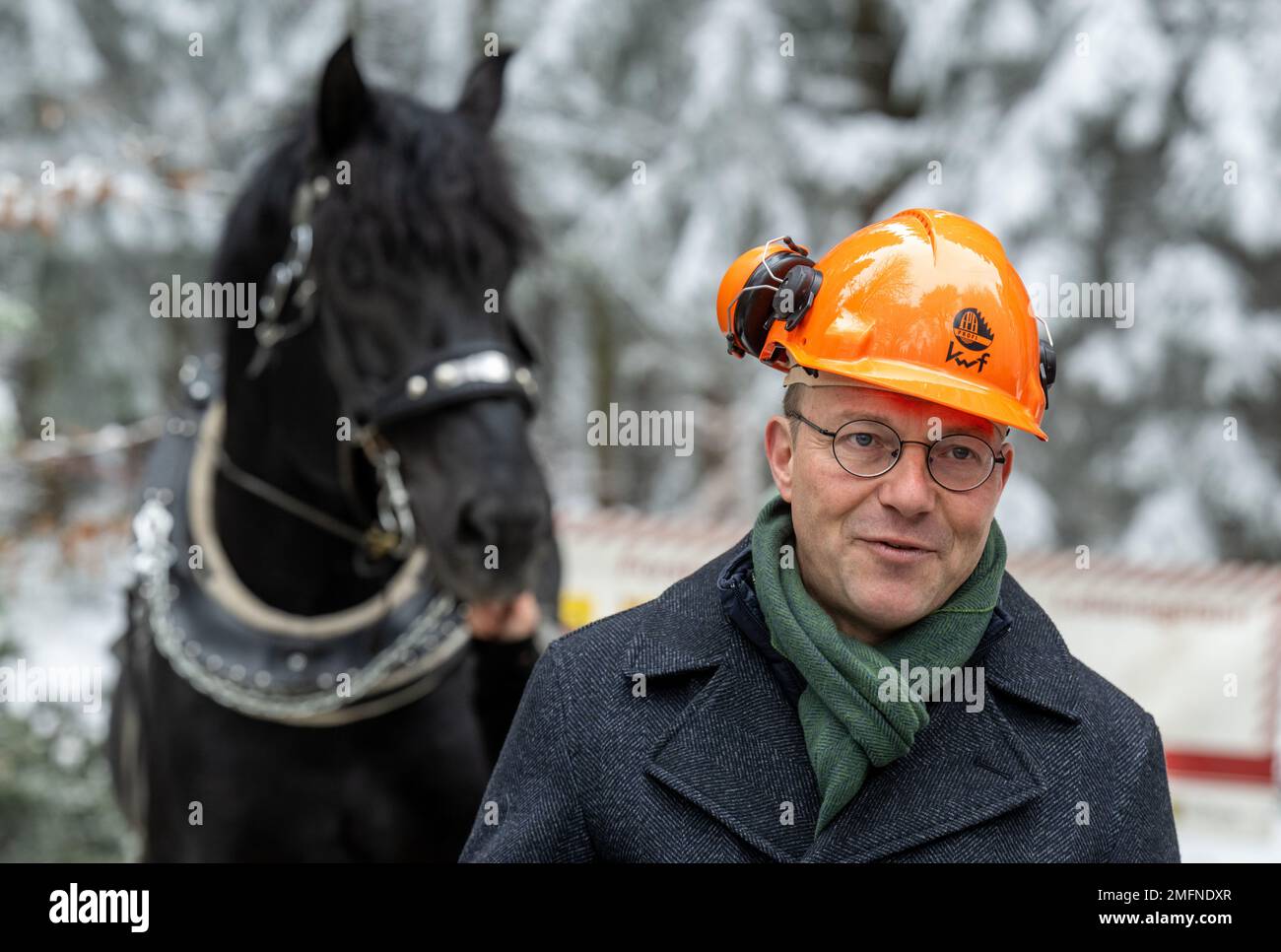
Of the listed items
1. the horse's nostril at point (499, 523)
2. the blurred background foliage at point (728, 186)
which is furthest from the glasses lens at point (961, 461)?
the blurred background foliage at point (728, 186)

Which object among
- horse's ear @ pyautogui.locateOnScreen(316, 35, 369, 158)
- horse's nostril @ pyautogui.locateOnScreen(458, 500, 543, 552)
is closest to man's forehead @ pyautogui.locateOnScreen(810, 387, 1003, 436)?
horse's nostril @ pyautogui.locateOnScreen(458, 500, 543, 552)

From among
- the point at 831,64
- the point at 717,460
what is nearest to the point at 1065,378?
the point at 831,64

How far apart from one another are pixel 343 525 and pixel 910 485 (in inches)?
74.5

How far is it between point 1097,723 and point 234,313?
7.74 feet

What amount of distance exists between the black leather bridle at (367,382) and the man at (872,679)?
1.26 m

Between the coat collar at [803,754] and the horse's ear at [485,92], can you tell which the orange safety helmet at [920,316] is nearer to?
the coat collar at [803,754]

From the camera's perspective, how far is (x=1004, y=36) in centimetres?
802

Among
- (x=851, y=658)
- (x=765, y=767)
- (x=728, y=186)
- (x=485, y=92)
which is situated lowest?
(x=765, y=767)

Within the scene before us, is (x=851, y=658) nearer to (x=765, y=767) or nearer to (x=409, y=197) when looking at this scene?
(x=765, y=767)

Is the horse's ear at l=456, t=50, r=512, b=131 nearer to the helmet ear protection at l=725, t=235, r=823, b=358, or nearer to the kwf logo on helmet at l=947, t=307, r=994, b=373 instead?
the helmet ear protection at l=725, t=235, r=823, b=358

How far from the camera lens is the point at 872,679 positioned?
58.4 inches

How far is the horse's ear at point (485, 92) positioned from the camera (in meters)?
3.44

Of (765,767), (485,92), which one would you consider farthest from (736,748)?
(485,92)
